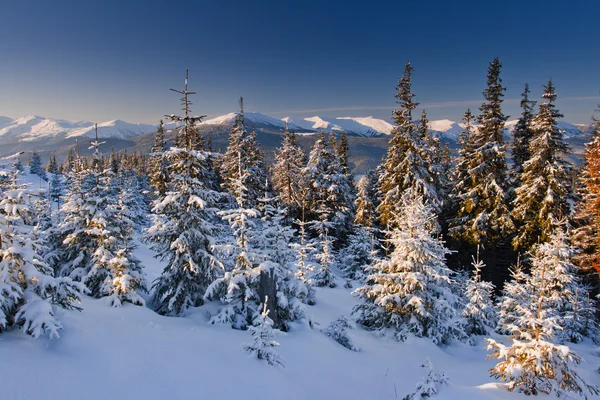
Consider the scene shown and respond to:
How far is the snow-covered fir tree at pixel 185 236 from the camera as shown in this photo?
11.8 metres

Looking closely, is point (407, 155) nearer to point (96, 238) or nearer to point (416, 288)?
point (416, 288)

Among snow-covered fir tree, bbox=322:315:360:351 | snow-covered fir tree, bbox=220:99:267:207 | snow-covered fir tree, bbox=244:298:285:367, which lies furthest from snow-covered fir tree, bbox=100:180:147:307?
snow-covered fir tree, bbox=220:99:267:207

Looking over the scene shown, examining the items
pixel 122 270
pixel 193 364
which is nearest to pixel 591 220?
pixel 193 364

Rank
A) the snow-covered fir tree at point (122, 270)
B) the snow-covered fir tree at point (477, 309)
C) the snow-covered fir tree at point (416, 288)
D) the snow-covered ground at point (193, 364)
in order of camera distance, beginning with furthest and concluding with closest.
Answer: the snow-covered fir tree at point (477, 309)
the snow-covered fir tree at point (416, 288)
the snow-covered fir tree at point (122, 270)
the snow-covered ground at point (193, 364)

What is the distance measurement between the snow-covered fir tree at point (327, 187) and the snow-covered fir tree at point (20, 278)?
25.9 m

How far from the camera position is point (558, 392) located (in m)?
7.90

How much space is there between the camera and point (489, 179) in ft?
80.5

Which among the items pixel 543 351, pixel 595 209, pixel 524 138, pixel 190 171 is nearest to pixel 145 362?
pixel 190 171

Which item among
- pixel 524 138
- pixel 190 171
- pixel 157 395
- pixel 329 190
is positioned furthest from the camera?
pixel 329 190

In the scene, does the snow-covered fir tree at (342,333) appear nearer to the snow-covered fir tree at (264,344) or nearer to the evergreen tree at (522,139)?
the snow-covered fir tree at (264,344)

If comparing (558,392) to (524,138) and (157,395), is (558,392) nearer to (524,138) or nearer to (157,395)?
(157,395)

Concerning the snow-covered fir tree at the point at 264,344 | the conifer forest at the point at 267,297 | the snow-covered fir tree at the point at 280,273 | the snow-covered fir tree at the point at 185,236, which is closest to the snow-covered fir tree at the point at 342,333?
the conifer forest at the point at 267,297

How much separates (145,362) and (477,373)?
37.6 ft

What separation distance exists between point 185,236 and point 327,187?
21.7 meters
